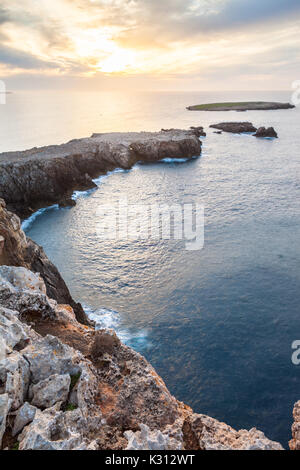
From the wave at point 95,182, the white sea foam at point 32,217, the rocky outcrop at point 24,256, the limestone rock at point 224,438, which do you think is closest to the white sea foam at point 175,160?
the wave at point 95,182

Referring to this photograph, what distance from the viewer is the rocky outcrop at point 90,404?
8062 millimetres

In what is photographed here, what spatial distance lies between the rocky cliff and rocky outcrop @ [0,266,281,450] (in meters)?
0.03

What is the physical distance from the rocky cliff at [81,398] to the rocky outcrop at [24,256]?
4.25 m

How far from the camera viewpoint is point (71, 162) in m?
63.2

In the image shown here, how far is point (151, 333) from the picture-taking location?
81.1 ft

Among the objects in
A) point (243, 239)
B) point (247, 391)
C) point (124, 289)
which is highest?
point (243, 239)

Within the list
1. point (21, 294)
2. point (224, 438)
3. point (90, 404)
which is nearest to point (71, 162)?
point (21, 294)

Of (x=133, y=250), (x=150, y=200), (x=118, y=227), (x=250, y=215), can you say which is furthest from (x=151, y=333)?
(x=150, y=200)

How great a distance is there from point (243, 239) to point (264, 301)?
12193 millimetres

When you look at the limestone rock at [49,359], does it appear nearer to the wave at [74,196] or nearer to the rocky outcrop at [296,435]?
the rocky outcrop at [296,435]

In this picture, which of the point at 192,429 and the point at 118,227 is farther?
the point at 118,227

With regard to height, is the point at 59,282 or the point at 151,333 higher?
the point at 59,282

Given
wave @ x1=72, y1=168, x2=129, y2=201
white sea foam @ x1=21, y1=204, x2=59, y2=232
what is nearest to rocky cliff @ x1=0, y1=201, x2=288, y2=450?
white sea foam @ x1=21, y1=204, x2=59, y2=232

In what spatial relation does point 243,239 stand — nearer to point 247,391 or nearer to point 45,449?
point 247,391
